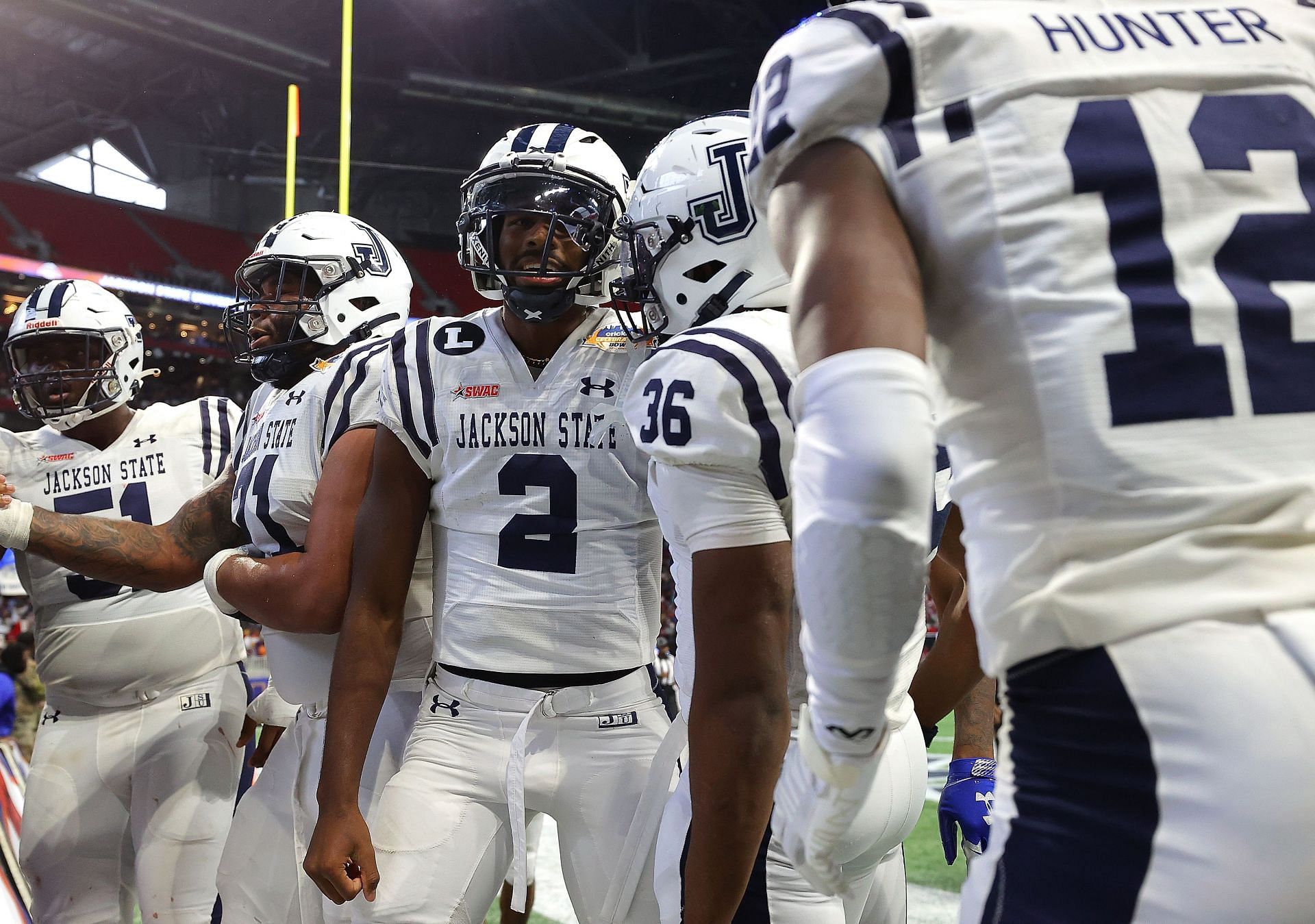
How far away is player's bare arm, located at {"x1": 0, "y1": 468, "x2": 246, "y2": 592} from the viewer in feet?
8.93

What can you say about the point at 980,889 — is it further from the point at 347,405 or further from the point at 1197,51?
the point at 347,405

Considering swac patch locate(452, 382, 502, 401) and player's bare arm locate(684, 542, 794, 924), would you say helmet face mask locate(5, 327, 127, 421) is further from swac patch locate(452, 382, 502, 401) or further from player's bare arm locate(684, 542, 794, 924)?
player's bare arm locate(684, 542, 794, 924)

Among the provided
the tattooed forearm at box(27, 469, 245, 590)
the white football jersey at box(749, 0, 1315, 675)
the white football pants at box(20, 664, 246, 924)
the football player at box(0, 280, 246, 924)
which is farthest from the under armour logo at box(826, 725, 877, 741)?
the white football pants at box(20, 664, 246, 924)

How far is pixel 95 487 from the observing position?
10.6 ft

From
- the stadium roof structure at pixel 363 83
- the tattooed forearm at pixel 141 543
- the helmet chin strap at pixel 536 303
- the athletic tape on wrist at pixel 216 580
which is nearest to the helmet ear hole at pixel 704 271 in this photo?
the helmet chin strap at pixel 536 303

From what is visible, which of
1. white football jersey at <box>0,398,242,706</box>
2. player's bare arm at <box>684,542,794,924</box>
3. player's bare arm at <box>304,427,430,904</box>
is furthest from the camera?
white football jersey at <box>0,398,242,706</box>

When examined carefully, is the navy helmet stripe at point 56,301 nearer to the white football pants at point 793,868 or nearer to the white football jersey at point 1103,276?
the white football pants at point 793,868

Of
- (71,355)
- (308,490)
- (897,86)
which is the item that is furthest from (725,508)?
(71,355)

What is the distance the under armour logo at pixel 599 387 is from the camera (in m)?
2.06

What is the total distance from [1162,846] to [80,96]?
1521cm

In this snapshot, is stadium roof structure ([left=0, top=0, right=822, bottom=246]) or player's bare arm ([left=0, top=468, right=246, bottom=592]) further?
stadium roof structure ([left=0, top=0, right=822, bottom=246])

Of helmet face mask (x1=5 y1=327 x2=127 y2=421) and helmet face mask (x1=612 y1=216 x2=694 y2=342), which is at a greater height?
helmet face mask (x1=612 y1=216 x2=694 y2=342)

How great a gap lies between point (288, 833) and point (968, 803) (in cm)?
129

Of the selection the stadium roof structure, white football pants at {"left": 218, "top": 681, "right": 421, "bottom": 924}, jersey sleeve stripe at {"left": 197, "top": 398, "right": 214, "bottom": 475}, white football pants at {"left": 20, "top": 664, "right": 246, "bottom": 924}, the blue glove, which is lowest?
white football pants at {"left": 20, "top": 664, "right": 246, "bottom": 924}
